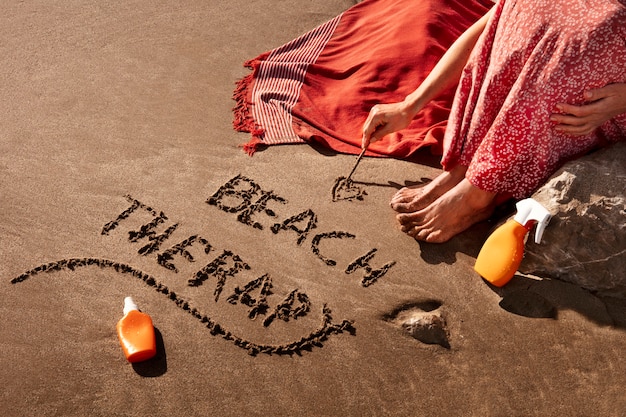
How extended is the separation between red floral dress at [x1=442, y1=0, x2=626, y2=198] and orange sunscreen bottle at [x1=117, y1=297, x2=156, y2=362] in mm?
1305

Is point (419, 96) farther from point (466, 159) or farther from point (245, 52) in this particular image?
point (245, 52)

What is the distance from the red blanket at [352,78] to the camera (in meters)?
3.30

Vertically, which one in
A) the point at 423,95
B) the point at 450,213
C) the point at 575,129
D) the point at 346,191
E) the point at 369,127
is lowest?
the point at 346,191

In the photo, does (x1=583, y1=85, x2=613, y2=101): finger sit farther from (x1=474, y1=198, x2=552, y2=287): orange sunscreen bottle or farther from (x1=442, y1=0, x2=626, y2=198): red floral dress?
(x1=474, y1=198, x2=552, y2=287): orange sunscreen bottle

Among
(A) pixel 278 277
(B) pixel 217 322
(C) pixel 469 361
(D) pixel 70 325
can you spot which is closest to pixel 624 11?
(C) pixel 469 361

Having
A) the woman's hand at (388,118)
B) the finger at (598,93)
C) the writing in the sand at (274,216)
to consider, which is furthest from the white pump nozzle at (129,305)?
the finger at (598,93)

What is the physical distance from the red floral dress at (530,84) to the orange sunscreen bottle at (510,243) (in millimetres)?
164

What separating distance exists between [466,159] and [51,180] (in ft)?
5.55

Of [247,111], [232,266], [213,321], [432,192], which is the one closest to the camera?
[213,321]

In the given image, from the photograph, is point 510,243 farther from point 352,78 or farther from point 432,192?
point 352,78

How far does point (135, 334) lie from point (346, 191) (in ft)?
3.65

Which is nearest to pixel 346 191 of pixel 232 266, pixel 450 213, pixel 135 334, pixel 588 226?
pixel 450 213

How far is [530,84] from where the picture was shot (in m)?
2.56

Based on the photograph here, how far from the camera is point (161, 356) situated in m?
2.33
